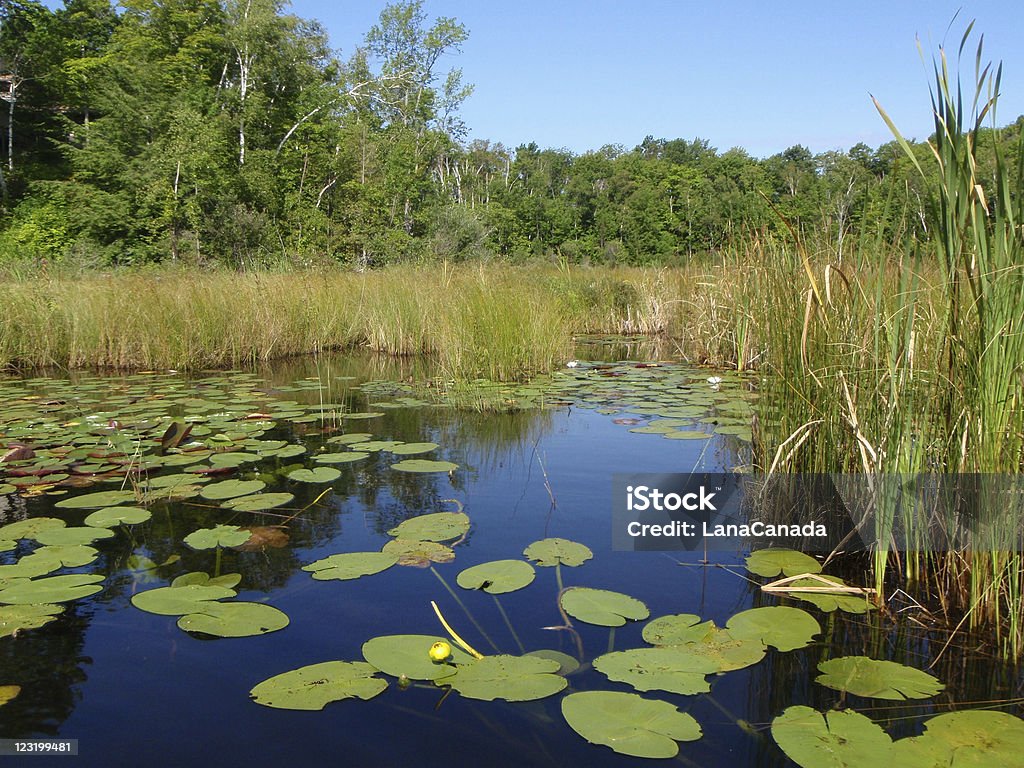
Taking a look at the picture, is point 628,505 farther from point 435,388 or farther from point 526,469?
point 435,388

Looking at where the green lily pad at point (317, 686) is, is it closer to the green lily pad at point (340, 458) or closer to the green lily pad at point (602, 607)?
the green lily pad at point (602, 607)

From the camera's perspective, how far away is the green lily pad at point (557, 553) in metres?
2.36

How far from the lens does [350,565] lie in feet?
7.61

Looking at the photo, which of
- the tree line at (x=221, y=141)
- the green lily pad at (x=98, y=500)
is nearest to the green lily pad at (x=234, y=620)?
the green lily pad at (x=98, y=500)

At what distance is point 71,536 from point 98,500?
0.47 metres

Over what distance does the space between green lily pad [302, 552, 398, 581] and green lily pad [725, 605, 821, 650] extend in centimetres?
111

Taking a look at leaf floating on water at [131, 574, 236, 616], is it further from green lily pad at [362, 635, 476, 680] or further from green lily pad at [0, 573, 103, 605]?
green lily pad at [362, 635, 476, 680]

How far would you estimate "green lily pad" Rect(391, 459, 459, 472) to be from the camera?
3393 millimetres

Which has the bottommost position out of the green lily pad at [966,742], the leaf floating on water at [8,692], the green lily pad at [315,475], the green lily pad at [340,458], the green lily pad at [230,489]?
the leaf floating on water at [8,692]

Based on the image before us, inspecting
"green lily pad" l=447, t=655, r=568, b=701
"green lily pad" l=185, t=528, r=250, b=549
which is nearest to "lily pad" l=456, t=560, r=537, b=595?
"green lily pad" l=447, t=655, r=568, b=701

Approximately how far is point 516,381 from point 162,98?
16.8 meters

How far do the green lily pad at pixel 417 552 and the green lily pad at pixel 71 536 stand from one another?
104 centimetres

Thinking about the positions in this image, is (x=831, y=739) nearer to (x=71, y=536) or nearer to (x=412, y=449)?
(x=71, y=536)

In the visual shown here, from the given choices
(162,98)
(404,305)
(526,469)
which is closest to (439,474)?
(526,469)
